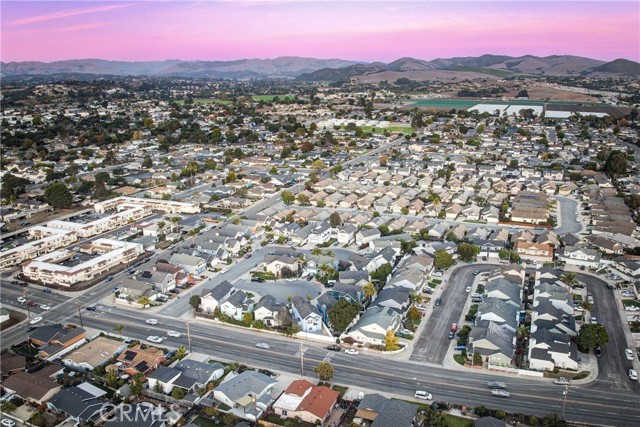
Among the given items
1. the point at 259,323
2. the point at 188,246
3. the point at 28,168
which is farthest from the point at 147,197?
the point at 259,323

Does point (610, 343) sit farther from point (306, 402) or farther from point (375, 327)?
point (306, 402)

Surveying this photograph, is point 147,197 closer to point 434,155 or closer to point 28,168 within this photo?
point 28,168

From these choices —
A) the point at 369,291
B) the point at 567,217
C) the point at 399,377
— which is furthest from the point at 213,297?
the point at 567,217

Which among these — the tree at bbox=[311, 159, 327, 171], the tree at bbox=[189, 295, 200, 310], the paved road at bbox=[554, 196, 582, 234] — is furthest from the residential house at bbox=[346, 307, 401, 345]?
the tree at bbox=[311, 159, 327, 171]

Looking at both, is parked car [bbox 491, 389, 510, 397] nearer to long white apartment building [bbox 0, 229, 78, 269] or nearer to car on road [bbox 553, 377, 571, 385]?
car on road [bbox 553, 377, 571, 385]

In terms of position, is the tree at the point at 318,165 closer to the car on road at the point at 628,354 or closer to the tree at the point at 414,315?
the tree at the point at 414,315
